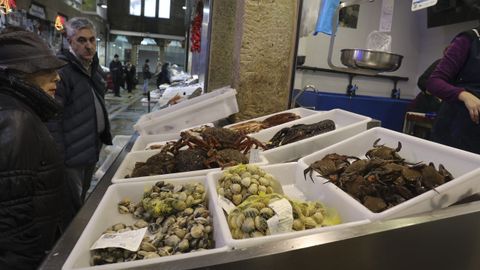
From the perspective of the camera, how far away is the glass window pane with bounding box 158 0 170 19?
23969 mm

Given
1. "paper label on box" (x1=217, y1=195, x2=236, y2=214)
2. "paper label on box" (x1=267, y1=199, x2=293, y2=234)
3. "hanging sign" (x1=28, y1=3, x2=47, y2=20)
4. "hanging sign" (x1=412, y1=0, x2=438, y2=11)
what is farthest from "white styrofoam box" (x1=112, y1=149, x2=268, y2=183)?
"hanging sign" (x1=28, y1=3, x2=47, y2=20)

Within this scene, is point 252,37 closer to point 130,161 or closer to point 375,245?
point 130,161

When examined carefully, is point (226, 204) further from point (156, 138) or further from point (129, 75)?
point (129, 75)

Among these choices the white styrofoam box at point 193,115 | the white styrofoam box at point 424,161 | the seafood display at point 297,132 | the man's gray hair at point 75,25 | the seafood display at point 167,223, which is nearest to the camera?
the seafood display at point 167,223

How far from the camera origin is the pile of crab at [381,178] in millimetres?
1186

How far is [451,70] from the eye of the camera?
6.60 ft

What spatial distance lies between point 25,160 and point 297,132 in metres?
1.34

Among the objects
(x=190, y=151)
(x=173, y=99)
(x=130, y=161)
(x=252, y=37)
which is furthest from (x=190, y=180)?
(x=173, y=99)

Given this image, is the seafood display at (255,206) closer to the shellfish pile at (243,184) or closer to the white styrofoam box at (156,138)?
the shellfish pile at (243,184)

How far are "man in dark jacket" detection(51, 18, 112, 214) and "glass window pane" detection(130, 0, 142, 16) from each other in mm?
23144

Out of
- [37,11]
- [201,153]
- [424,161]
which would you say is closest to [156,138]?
[201,153]

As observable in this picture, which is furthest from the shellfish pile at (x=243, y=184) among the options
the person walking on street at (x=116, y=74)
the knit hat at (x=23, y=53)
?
the person walking on street at (x=116, y=74)

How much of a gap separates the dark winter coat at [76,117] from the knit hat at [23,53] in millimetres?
975

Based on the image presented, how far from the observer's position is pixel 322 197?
1.30 m
